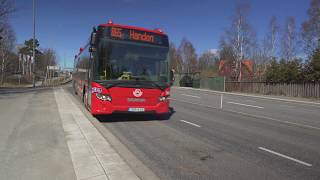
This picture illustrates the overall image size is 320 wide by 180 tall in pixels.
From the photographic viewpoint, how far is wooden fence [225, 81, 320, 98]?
33178mm

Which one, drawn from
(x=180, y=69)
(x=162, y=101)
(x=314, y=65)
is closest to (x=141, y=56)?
(x=162, y=101)

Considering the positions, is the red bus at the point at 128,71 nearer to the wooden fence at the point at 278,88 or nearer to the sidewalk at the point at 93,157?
the sidewalk at the point at 93,157

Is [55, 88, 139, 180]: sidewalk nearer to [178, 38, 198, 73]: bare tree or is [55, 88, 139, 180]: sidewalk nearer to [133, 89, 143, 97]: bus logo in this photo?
[133, 89, 143, 97]: bus logo

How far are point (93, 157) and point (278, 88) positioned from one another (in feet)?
115

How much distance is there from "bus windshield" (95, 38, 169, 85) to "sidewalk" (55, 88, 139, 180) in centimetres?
230

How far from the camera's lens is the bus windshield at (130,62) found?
11.5 metres

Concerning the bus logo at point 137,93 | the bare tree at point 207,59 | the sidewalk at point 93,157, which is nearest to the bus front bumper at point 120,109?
the bus logo at point 137,93

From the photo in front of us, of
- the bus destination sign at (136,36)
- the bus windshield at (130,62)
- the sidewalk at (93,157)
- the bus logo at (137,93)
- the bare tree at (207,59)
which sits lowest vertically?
the sidewalk at (93,157)

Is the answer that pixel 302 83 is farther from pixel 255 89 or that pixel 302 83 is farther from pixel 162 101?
pixel 162 101

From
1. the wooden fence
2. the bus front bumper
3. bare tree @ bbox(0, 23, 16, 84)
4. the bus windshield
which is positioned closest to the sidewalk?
the bus front bumper

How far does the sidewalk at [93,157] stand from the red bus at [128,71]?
5.83ft

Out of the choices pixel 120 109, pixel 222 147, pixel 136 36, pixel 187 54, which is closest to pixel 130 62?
pixel 136 36

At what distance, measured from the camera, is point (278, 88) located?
3819cm

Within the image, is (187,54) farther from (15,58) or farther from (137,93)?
(137,93)
